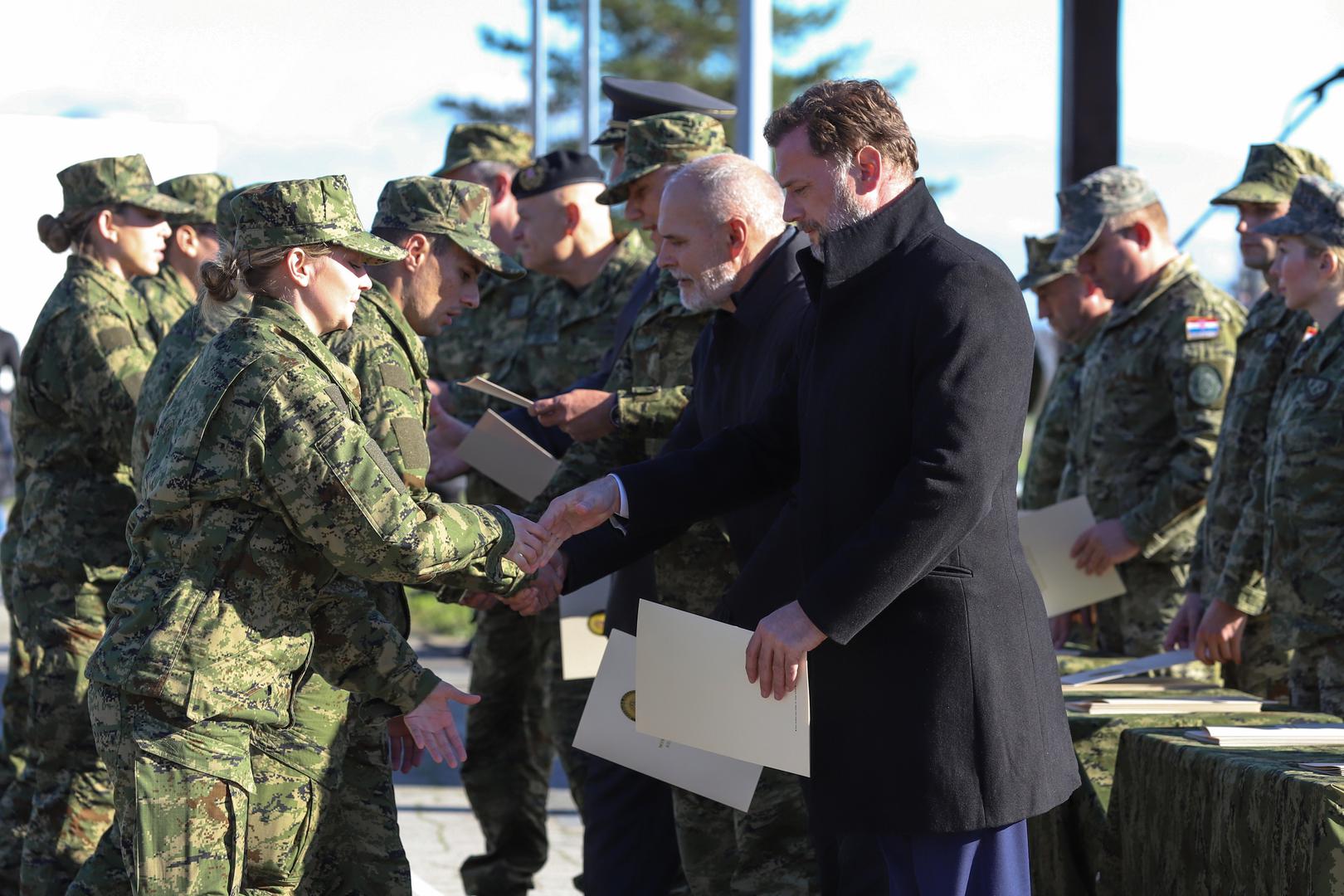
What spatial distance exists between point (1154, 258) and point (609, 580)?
253 cm

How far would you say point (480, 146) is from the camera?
7.00 m

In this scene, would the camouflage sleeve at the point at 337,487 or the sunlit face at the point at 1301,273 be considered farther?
the sunlit face at the point at 1301,273

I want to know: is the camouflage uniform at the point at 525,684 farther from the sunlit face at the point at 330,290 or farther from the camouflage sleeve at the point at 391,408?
the sunlit face at the point at 330,290

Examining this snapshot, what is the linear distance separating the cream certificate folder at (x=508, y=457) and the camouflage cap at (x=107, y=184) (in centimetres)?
162

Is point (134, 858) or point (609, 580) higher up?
point (609, 580)

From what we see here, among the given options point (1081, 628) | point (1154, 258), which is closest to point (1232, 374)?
point (1154, 258)

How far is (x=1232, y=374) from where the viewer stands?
5574mm

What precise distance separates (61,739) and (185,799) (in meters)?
2.07

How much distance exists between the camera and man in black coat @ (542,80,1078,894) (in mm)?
2840

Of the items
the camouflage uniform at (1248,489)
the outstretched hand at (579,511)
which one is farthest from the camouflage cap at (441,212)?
the camouflage uniform at (1248,489)

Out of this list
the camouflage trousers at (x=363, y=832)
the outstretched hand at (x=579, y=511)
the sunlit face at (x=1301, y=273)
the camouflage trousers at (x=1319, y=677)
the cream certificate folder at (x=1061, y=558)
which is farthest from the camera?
the cream certificate folder at (x=1061, y=558)

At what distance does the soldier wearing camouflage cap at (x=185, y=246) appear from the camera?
237 inches

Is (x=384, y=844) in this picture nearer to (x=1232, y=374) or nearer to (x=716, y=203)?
(x=716, y=203)

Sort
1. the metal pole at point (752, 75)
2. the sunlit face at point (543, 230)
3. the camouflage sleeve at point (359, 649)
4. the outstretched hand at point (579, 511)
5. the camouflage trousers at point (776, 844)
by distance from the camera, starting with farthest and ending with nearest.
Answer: the metal pole at point (752, 75), the sunlit face at point (543, 230), the camouflage trousers at point (776, 844), the outstretched hand at point (579, 511), the camouflage sleeve at point (359, 649)
